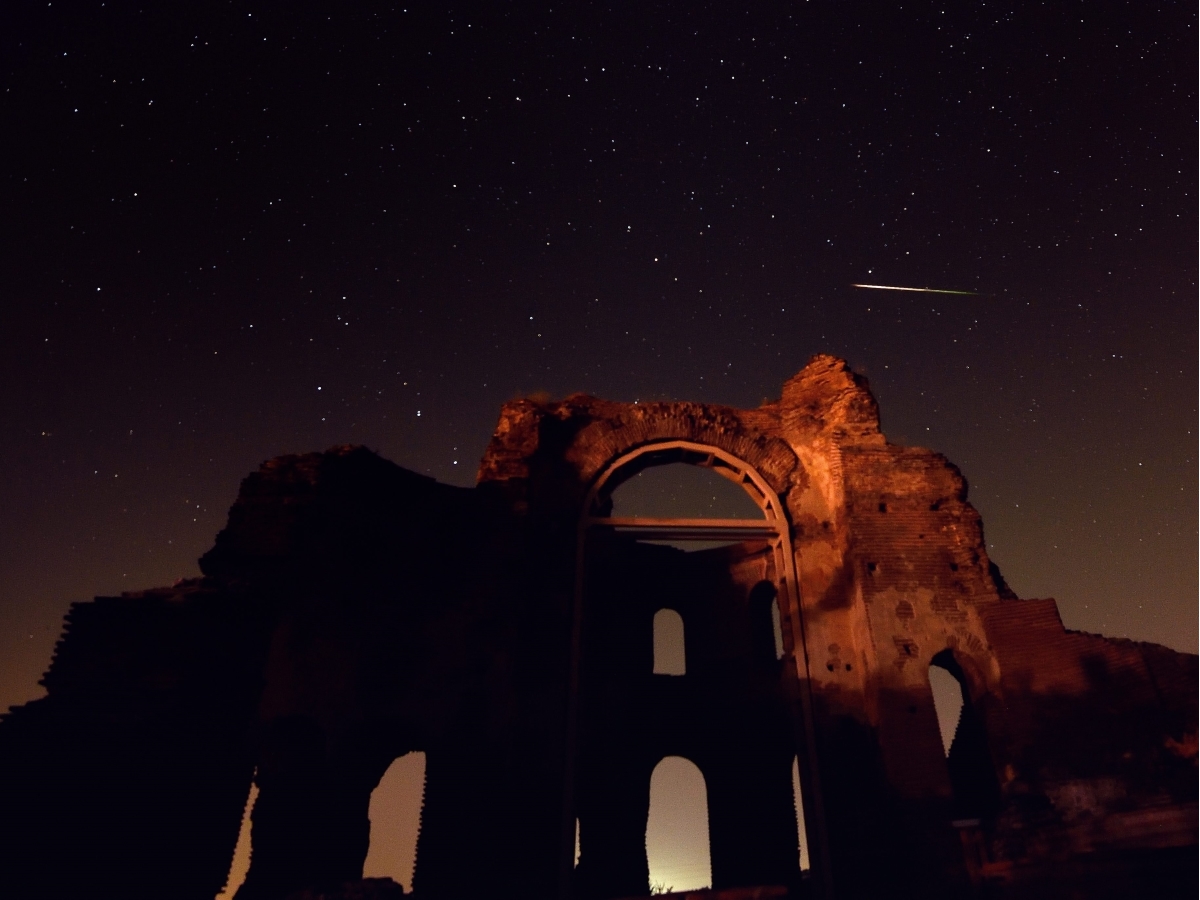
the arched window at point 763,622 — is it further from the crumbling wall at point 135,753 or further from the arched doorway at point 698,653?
the crumbling wall at point 135,753

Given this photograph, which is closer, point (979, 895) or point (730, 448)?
point (979, 895)

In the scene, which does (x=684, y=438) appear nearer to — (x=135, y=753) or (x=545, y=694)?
(x=545, y=694)

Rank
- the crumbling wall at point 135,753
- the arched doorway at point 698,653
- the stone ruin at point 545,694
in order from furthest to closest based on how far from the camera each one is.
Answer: the arched doorway at point 698,653 → the stone ruin at point 545,694 → the crumbling wall at point 135,753

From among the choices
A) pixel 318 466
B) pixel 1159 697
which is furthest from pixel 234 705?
pixel 1159 697

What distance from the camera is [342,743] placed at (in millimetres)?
7809

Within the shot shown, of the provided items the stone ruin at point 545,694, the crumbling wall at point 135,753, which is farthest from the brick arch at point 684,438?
the crumbling wall at point 135,753

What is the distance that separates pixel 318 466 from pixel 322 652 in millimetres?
2175

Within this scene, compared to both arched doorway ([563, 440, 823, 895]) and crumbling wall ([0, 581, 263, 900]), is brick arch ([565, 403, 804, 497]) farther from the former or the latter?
crumbling wall ([0, 581, 263, 900])

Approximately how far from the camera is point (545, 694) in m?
8.76

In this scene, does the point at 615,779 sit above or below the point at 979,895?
above

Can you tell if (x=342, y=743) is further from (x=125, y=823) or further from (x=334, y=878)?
(x=125, y=823)

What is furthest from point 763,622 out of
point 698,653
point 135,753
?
point 135,753

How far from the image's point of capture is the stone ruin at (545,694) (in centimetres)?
660

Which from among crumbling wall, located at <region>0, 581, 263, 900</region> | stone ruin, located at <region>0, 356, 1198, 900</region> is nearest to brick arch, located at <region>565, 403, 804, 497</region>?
stone ruin, located at <region>0, 356, 1198, 900</region>
